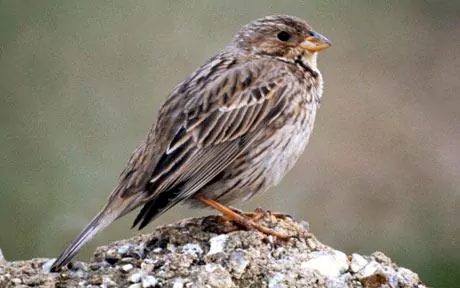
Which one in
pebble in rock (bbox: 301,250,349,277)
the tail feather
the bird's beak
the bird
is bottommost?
pebble in rock (bbox: 301,250,349,277)

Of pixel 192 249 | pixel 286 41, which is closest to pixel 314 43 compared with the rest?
pixel 286 41

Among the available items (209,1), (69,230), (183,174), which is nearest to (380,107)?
(209,1)

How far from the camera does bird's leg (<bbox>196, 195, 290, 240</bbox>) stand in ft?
22.9

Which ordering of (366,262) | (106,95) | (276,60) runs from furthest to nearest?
(106,95)
(276,60)
(366,262)

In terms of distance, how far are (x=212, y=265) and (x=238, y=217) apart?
78 centimetres

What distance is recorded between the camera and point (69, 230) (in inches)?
390

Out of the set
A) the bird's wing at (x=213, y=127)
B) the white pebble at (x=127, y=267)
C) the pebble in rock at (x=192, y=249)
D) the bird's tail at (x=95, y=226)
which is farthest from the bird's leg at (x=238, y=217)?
the white pebble at (x=127, y=267)

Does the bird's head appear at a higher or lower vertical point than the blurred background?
higher

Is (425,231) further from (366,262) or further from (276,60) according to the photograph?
(366,262)

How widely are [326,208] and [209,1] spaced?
111 inches

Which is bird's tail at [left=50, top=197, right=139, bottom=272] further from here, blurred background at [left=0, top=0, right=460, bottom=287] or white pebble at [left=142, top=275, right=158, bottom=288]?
blurred background at [left=0, top=0, right=460, bottom=287]

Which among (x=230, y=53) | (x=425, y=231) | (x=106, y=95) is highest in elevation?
→ (x=230, y=53)

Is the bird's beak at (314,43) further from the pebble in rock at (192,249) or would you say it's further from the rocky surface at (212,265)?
the pebble in rock at (192,249)

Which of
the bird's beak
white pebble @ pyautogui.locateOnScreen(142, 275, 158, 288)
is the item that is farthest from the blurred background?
white pebble @ pyautogui.locateOnScreen(142, 275, 158, 288)
